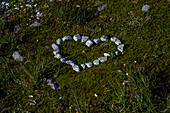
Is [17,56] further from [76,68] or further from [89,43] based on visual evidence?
[89,43]

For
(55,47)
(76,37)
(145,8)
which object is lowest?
(55,47)

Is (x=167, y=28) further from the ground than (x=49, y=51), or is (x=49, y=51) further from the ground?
(x=167, y=28)

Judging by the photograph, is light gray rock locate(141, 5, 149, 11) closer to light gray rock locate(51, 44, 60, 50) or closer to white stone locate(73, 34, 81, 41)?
white stone locate(73, 34, 81, 41)

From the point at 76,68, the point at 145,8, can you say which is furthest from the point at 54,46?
the point at 145,8

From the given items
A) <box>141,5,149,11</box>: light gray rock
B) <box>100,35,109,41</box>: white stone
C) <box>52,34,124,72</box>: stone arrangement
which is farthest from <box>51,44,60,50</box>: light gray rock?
<box>141,5,149,11</box>: light gray rock

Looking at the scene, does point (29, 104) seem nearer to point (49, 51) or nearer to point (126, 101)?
point (49, 51)

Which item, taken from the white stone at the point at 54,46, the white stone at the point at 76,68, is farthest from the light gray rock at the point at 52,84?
the white stone at the point at 54,46

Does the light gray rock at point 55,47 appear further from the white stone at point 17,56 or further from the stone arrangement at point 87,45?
the white stone at point 17,56

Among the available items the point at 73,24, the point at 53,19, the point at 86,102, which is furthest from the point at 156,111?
the point at 53,19
